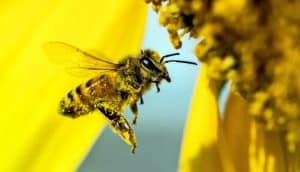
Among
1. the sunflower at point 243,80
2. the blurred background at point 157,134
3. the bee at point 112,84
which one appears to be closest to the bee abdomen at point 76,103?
the bee at point 112,84

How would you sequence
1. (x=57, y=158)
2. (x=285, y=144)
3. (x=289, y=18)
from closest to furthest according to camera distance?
(x=289, y=18) < (x=285, y=144) < (x=57, y=158)

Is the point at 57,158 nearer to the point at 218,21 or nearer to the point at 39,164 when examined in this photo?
the point at 39,164

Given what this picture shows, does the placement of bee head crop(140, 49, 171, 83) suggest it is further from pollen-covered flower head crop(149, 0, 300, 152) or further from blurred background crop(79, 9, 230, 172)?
blurred background crop(79, 9, 230, 172)

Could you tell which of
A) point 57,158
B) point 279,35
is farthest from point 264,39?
point 57,158

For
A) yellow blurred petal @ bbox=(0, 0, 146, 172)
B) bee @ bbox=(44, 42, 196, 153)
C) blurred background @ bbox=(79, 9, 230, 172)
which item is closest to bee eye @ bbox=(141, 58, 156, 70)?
bee @ bbox=(44, 42, 196, 153)

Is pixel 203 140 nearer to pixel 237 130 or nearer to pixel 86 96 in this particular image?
pixel 237 130

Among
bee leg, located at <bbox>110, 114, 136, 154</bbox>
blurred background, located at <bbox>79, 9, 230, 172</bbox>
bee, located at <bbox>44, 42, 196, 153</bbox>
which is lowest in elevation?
bee leg, located at <bbox>110, 114, 136, 154</bbox>
